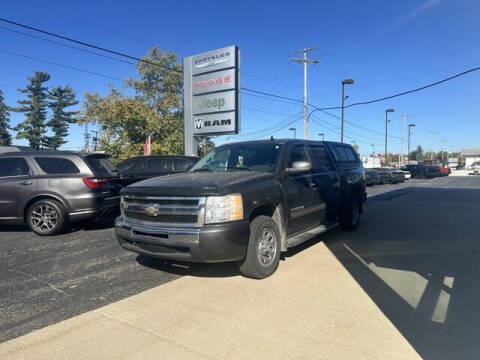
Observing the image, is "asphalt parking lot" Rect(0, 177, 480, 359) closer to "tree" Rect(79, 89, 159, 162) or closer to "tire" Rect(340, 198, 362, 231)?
"tire" Rect(340, 198, 362, 231)

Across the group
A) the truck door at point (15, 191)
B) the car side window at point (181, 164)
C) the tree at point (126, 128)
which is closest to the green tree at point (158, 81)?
the tree at point (126, 128)

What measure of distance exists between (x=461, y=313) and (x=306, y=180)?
2734 millimetres

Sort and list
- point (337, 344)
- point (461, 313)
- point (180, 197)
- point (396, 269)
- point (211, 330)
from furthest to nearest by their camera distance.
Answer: point (396, 269) < point (180, 197) < point (461, 313) < point (211, 330) < point (337, 344)

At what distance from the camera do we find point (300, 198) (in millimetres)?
5156

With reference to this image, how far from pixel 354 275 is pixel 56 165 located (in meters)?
6.27

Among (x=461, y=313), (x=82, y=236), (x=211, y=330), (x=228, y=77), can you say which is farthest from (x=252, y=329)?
(x=228, y=77)

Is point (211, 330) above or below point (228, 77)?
below

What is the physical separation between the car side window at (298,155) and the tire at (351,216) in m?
1.95

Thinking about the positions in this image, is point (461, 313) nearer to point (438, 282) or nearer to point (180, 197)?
point (438, 282)

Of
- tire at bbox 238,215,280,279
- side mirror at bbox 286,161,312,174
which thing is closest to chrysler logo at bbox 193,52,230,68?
side mirror at bbox 286,161,312,174

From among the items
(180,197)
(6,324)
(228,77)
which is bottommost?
(6,324)

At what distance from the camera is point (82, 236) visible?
6.86 meters

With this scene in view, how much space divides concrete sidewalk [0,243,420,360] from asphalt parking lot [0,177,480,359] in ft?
0.77

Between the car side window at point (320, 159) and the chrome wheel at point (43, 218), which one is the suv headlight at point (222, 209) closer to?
the car side window at point (320, 159)
